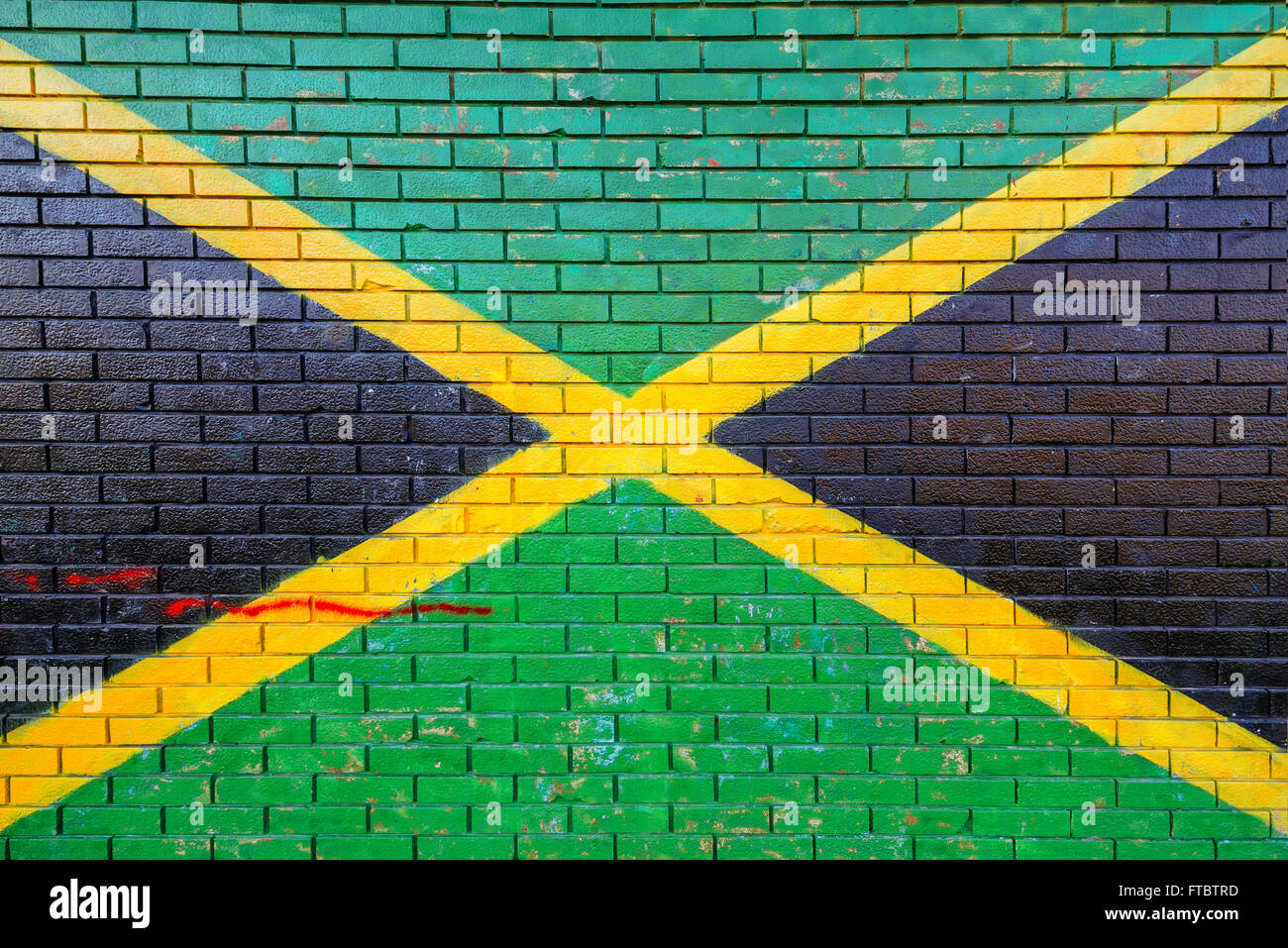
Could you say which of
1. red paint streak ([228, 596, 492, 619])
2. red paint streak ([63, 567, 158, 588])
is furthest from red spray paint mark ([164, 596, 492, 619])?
red paint streak ([63, 567, 158, 588])

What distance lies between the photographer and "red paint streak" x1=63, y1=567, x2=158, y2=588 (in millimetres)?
2469

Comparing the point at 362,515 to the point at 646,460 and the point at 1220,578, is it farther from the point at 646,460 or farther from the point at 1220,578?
the point at 1220,578

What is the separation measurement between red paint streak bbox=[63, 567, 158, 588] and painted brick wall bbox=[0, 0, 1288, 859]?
3 cm

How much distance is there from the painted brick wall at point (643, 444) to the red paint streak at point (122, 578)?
0.03 m

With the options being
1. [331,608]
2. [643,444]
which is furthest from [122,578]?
[643,444]

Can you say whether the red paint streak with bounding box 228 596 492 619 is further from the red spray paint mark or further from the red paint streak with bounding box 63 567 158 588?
the red paint streak with bounding box 63 567 158 588

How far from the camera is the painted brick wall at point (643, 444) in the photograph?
2.40 meters

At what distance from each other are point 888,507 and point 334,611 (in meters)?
2.21

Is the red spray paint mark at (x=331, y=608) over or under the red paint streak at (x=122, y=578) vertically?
under

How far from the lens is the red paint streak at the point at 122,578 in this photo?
2.47 m

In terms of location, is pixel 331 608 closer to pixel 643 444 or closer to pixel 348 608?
pixel 348 608

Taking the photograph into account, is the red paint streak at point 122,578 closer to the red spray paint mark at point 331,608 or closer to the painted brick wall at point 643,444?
the painted brick wall at point 643,444

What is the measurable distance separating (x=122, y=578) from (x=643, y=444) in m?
2.11

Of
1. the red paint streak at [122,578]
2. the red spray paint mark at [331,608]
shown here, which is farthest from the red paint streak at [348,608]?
the red paint streak at [122,578]
